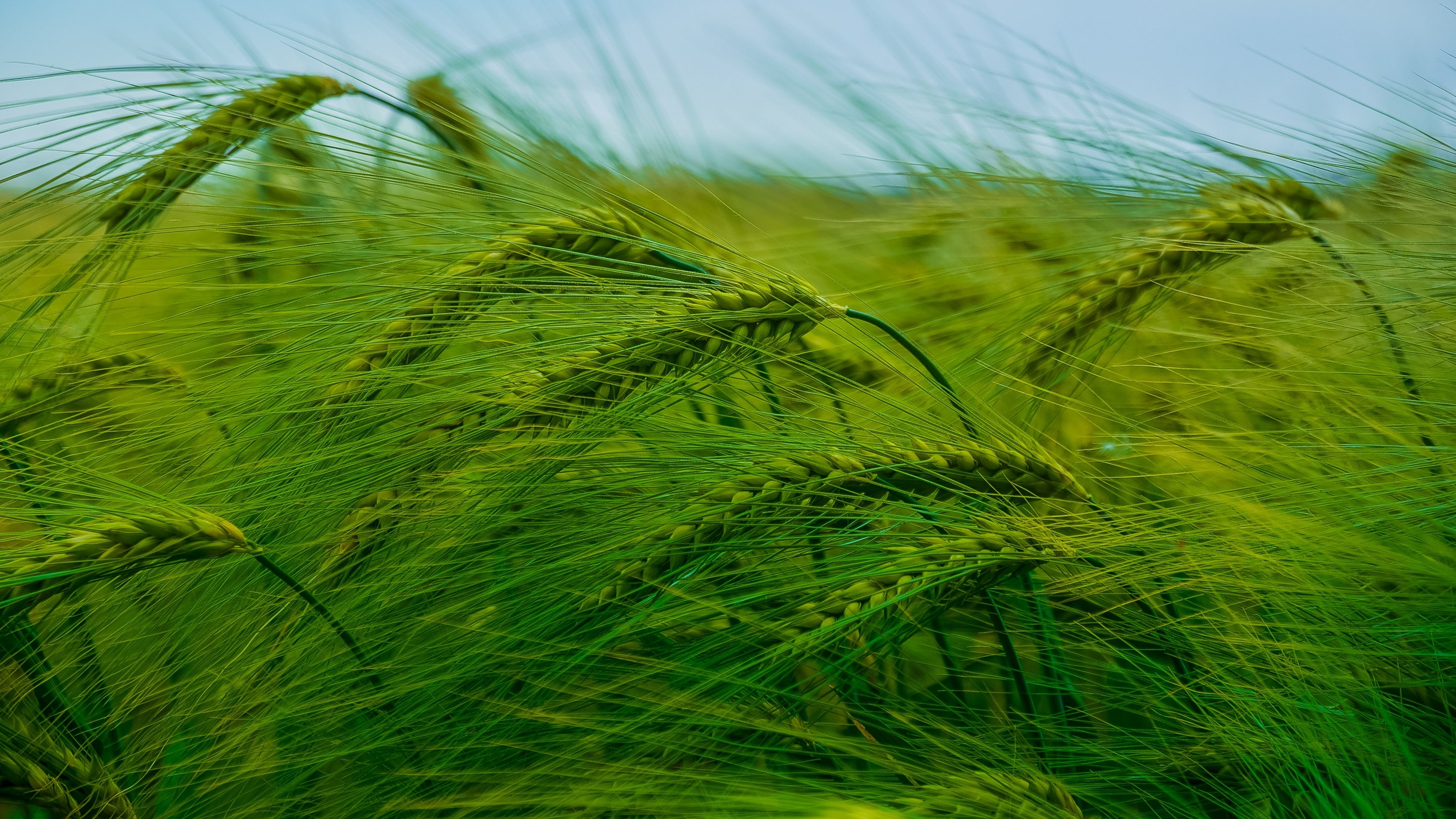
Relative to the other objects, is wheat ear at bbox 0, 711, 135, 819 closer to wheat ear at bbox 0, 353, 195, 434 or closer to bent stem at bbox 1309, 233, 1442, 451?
wheat ear at bbox 0, 353, 195, 434

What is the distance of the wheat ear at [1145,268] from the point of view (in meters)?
0.63

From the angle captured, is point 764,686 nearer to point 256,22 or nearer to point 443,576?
point 443,576

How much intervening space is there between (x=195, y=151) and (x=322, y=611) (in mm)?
353

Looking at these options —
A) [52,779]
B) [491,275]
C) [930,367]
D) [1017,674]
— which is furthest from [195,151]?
[1017,674]

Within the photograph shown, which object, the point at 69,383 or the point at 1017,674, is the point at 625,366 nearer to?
the point at 1017,674

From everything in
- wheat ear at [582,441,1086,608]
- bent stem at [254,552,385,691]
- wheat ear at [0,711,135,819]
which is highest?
wheat ear at [582,441,1086,608]

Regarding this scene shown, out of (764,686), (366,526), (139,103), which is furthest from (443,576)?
(139,103)

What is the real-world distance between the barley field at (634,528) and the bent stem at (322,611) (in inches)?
0.4

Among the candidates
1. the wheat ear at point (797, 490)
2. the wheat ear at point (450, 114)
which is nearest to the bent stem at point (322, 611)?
the wheat ear at point (797, 490)

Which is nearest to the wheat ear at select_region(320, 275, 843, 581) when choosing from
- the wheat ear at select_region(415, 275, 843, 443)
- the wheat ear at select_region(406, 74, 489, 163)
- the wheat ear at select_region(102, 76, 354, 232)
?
the wheat ear at select_region(415, 275, 843, 443)

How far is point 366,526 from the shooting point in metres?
0.54

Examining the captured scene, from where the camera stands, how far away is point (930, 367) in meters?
0.54

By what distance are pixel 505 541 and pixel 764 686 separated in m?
0.15

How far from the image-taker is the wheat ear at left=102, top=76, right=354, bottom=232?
0.63 m
